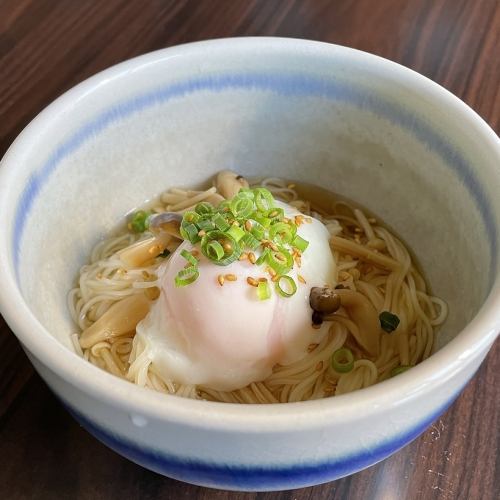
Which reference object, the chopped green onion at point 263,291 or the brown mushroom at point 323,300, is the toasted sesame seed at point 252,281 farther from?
the brown mushroom at point 323,300

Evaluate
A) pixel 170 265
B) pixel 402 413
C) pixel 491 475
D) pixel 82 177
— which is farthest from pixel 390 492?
pixel 82 177

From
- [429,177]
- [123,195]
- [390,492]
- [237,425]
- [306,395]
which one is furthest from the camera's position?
[123,195]

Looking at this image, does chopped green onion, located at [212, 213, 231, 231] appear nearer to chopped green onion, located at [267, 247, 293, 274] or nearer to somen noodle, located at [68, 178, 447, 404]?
chopped green onion, located at [267, 247, 293, 274]

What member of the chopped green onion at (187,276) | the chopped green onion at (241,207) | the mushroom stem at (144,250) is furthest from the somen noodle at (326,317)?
the chopped green onion at (241,207)

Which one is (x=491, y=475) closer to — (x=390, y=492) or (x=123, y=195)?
(x=390, y=492)

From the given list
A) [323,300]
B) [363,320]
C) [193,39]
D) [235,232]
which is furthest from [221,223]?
[193,39]
